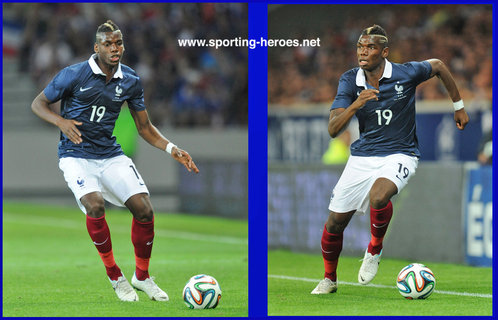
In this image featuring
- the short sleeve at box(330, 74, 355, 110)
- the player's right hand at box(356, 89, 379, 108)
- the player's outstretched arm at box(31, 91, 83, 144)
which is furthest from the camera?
the short sleeve at box(330, 74, 355, 110)

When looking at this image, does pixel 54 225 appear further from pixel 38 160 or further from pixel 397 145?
pixel 397 145

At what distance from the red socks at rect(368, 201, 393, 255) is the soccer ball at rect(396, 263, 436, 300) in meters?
0.28

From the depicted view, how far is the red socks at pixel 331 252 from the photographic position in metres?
6.86

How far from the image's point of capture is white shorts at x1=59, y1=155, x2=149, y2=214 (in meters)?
6.57

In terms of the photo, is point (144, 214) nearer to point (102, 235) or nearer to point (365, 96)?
point (102, 235)

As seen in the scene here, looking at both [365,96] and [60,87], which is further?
[60,87]

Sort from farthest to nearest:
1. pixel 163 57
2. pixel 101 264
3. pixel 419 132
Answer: pixel 163 57, pixel 419 132, pixel 101 264

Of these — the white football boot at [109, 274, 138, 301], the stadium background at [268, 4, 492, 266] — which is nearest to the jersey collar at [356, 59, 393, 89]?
the stadium background at [268, 4, 492, 266]

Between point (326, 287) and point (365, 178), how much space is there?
30.9 inches

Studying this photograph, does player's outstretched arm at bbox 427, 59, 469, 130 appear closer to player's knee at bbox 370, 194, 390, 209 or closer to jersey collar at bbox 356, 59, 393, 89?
jersey collar at bbox 356, 59, 393, 89

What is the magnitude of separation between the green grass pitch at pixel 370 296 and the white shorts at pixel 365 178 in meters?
0.47

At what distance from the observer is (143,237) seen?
6.70 metres

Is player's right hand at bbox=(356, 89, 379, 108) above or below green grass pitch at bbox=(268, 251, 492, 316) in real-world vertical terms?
above

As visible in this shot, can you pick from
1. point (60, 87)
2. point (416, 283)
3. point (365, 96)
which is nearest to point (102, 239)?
point (60, 87)
